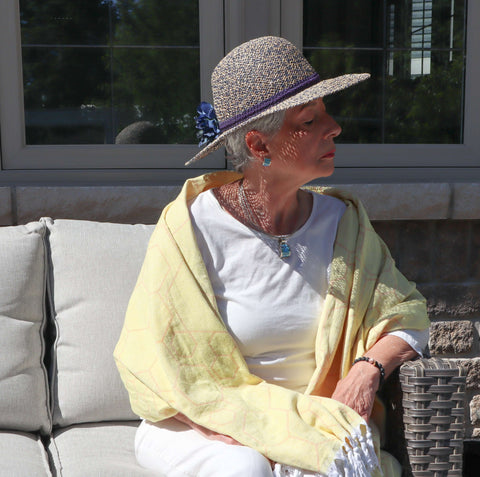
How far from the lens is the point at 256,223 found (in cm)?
206

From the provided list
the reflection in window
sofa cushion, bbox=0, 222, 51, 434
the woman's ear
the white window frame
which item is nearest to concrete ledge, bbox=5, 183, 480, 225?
the white window frame

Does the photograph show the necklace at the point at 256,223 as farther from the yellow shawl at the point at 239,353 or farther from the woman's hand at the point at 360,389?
the woman's hand at the point at 360,389

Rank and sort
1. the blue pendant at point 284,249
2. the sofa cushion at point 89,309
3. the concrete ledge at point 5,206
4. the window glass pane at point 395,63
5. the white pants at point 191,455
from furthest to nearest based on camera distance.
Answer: the window glass pane at point 395,63 < the concrete ledge at point 5,206 < the sofa cushion at point 89,309 < the blue pendant at point 284,249 < the white pants at point 191,455

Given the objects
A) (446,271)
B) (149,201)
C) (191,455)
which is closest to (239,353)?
(191,455)

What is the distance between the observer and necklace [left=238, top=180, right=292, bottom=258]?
6.64ft

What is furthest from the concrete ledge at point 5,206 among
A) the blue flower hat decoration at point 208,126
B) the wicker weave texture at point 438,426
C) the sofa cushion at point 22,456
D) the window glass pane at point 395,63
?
the wicker weave texture at point 438,426

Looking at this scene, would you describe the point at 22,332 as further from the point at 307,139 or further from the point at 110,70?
the point at 110,70

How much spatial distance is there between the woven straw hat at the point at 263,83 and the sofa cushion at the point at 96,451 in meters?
0.98

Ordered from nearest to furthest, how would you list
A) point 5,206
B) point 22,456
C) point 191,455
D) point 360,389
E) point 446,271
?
1. point 191,455
2. point 360,389
3. point 22,456
4. point 5,206
5. point 446,271

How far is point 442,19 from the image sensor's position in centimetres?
317

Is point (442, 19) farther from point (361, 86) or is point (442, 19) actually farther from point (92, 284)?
point (92, 284)

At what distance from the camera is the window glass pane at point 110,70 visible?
2881 millimetres

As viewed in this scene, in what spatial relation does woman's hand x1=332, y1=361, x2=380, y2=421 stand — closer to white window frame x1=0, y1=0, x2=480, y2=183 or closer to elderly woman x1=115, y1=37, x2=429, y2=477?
elderly woman x1=115, y1=37, x2=429, y2=477

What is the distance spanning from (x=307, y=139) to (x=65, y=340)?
3.49 feet
